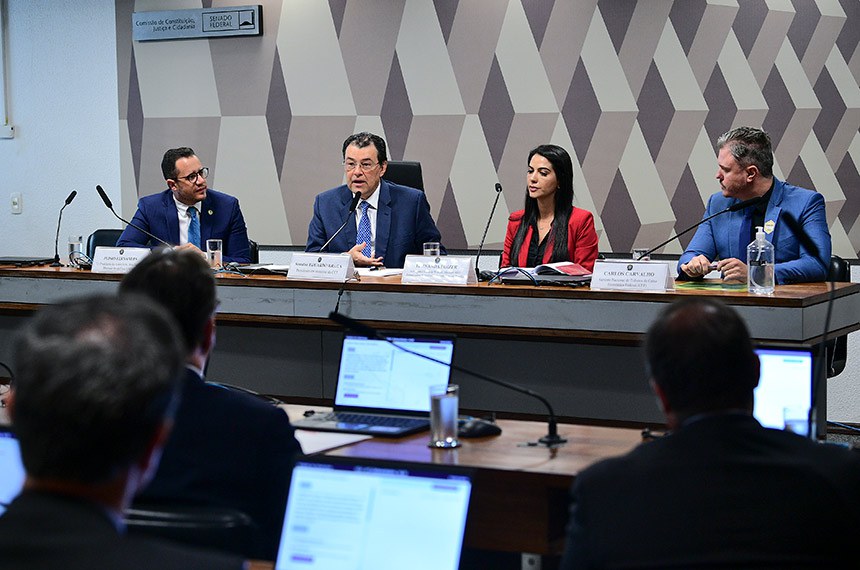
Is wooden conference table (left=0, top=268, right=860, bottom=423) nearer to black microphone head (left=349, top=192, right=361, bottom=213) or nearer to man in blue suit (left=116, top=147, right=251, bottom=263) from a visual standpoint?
black microphone head (left=349, top=192, right=361, bottom=213)

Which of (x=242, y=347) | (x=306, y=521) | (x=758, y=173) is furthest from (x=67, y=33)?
(x=306, y=521)

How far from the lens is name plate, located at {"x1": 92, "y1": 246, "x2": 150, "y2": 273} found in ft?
14.3

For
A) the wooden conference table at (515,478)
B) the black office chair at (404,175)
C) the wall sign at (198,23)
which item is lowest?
the wooden conference table at (515,478)

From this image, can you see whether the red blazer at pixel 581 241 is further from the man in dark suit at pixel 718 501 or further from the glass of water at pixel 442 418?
the man in dark suit at pixel 718 501

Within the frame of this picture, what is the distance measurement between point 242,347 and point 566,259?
1.41 meters

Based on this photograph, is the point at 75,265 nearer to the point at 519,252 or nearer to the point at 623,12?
the point at 519,252

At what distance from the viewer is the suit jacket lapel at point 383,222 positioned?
4.91 metres

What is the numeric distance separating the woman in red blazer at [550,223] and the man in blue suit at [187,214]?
134cm

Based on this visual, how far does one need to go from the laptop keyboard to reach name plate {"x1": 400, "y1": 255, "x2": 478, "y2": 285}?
1328 mm

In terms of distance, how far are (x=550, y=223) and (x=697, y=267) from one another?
901mm

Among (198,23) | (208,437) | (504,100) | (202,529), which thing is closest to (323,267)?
(504,100)

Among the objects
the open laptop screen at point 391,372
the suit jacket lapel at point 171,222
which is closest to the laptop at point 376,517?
the open laptop screen at point 391,372

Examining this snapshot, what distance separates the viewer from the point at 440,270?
3.91 m

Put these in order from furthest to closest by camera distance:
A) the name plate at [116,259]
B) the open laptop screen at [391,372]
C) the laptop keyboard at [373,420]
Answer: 1. the name plate at [116,259]
2. the open laptop screen at [391,372]
3. the laptop keyboard at [373,420]
